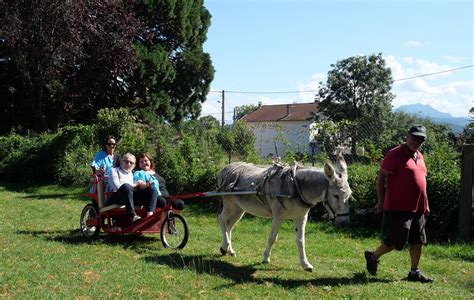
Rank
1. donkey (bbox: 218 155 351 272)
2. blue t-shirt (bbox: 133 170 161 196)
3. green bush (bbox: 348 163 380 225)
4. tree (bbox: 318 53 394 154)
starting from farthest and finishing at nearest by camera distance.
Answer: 1. tree (bbox: 318 53 394 154)
2. green bush (bbox: 348 163 380 225)
3. blue t-shirt (bbox: 133 170 161 196)
4. donkey (bbox: 218 155 351 272)

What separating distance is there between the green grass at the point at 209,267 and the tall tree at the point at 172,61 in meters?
20.4

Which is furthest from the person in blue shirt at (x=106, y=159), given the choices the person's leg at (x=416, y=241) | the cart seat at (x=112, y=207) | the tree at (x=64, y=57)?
the tree at (x=64, y=57)

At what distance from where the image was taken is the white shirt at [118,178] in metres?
9.29

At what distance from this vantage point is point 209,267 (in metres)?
7.48

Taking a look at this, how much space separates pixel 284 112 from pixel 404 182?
218 ft

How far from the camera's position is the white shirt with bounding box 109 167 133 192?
9.29 metres

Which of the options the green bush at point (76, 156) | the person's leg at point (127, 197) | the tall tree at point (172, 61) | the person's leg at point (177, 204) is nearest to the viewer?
the person's leg at point (127, 197)

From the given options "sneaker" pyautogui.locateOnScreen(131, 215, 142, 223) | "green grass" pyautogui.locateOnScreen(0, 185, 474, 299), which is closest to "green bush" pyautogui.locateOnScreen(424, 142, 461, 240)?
"green grass" pyautogui.locateOnScreen(0, 185, 474, 299)

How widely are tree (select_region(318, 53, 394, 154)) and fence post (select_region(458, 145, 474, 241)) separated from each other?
1927 inches

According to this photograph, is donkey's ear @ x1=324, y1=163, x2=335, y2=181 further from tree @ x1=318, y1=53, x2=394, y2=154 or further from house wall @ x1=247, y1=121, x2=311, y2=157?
tree @ x1=318, y1=53, x2=394, y2=154

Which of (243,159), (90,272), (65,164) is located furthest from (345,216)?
(65,164)

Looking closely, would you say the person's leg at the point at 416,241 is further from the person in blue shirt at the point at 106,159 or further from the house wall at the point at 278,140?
the house wall at the point at 278,140

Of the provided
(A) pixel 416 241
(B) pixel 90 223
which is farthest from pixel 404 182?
(B) pixel 90 223

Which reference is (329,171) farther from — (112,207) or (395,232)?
(112,207)
